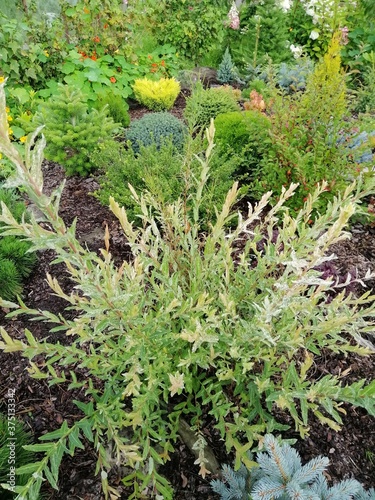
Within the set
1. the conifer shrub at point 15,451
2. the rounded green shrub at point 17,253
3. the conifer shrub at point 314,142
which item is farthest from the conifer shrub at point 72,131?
the conifer shrub at point 15,451

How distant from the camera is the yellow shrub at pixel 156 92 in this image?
16.9 feet

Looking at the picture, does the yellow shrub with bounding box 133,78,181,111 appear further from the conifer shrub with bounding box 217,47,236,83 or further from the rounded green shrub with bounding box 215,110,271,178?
the rounded green shrub with bounding box 215,110,271,178

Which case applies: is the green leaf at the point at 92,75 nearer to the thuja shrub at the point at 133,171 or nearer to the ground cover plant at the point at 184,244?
the ground cover plant at the point at 184,244

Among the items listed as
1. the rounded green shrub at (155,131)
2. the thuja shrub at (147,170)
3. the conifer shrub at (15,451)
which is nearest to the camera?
the conifer shrub at (15,451)

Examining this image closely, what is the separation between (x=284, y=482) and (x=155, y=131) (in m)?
3.34

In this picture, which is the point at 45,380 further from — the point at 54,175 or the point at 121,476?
the point at 54,175

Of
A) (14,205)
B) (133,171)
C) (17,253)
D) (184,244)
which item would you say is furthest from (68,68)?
(184,244)

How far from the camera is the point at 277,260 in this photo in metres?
1.44

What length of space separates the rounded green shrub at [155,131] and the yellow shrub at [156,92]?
41.3 inches

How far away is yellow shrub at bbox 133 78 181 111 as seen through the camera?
16.9 ft

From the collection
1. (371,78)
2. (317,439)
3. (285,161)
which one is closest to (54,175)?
(285,161)

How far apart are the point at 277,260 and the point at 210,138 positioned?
0.48 metres

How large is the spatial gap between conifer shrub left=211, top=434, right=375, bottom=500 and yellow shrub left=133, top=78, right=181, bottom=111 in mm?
4523

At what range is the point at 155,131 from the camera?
406 cm
